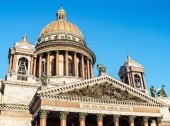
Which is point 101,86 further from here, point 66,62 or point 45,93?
point 66,62

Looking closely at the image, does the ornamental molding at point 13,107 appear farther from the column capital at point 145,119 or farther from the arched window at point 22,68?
the column capital at point 145,119

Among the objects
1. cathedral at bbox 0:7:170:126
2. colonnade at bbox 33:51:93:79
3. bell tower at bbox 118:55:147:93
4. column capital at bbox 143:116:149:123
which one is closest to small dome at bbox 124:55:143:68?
bell tower at bbox 118:55:147:93

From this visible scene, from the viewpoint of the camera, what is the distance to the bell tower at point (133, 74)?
43.9 metres

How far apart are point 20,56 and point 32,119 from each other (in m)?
8.73

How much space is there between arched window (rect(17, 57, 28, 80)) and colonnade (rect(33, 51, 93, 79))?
702 centimetres

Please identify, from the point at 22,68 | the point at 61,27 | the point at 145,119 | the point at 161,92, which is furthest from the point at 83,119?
the point at 61,27

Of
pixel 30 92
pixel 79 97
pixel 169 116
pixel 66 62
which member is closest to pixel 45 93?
pixel 79 97

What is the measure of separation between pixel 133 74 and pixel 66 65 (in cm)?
999

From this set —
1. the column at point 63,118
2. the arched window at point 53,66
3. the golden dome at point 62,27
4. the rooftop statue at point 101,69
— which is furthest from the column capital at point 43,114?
the golden dome at point 62,27

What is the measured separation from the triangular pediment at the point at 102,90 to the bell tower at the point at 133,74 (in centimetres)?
966

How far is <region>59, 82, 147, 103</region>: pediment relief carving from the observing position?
31.7m

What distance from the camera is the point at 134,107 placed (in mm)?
33281

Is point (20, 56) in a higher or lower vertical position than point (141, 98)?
higher

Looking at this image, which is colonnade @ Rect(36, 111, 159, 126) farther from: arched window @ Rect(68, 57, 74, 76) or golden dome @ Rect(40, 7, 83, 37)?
golden dome @ Rect(40, 7, 83, 37)
